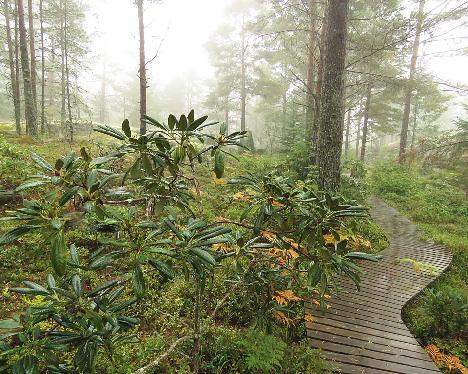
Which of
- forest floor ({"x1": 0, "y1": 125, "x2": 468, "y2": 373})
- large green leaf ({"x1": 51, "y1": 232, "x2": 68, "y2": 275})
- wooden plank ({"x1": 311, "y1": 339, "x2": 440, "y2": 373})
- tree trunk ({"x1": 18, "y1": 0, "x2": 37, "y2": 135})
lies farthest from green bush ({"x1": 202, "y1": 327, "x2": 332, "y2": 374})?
tree trunk ({"x1": 18, "y1": 0, "x2": 37, "y2": 135})

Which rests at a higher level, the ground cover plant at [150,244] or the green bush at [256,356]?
the ground cover plant at [150,244]

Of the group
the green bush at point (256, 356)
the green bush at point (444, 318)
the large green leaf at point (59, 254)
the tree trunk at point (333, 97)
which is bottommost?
the green bush at point (444, 318)

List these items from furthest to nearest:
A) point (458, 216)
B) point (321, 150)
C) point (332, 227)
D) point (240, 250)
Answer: point (458, 216), point (321, 150), point (240, 250), point (332, 227)

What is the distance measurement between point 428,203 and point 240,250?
535 inches

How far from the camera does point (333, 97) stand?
6.83 m

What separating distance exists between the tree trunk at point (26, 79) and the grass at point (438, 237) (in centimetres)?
1490

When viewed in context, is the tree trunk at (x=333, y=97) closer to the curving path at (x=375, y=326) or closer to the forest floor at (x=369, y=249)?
the forest floor at (x=369, y=249)

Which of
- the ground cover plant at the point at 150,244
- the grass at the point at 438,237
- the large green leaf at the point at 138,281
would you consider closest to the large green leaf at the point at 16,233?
the ground cover plant at the point at 150,244

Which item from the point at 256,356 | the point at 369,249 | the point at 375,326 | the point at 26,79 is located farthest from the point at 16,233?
the point at 26,79

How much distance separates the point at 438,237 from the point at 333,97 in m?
6.04

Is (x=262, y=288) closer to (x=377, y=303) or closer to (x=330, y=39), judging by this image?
(x=377, y=303)

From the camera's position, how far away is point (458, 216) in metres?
12.2

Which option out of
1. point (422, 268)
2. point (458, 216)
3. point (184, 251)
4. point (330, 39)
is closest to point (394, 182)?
point (458, 216)

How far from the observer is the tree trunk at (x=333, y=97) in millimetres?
6596
